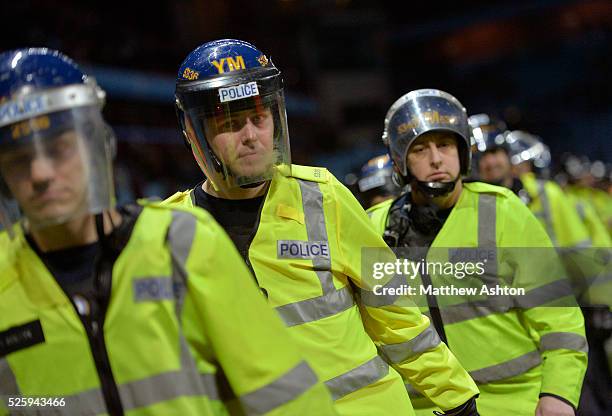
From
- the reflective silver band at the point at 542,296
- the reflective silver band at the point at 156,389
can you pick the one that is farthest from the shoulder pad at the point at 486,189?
the reflective silver band at the point at 156,389

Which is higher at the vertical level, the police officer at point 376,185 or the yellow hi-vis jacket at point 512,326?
the police officer at point 376,185

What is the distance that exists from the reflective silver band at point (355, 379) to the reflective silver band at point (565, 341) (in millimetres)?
1107

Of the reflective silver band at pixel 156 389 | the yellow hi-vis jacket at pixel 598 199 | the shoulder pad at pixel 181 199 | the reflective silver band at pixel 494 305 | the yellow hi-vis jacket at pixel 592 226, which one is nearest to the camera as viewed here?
the reflective silver band at pixel 156 389

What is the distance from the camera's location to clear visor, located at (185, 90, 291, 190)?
302cm

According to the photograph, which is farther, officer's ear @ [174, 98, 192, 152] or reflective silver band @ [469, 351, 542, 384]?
reflective silver band @ [469, 351, 542, 384]

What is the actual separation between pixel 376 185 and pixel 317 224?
9.84 ft

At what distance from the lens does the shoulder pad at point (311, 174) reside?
3027mm

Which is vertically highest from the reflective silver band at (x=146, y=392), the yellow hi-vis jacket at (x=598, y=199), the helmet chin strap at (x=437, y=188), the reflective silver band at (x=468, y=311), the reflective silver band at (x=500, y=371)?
the helmet chin strap at (x=437, y=188)

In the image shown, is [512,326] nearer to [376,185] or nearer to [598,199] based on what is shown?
[376,185]

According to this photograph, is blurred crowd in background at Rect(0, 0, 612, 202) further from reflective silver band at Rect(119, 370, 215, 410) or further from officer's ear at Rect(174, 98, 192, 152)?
reflective silver band at Rect(119, 370, 215, 410)

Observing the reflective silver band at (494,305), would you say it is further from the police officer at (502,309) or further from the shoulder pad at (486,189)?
the shoulder pad at (486,189)

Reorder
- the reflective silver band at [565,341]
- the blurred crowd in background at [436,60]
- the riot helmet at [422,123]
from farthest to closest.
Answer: the blurred crowd in background at [436,60], the riot helmet at [422,123], the reflective silver band at [565,341]

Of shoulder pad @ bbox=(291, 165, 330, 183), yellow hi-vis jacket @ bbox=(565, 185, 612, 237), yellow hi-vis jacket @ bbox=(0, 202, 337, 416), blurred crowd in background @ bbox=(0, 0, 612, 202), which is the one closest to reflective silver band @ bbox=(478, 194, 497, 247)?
shoulder pad @ bbox=(291, 165, 330, 183)

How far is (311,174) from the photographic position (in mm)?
3061
